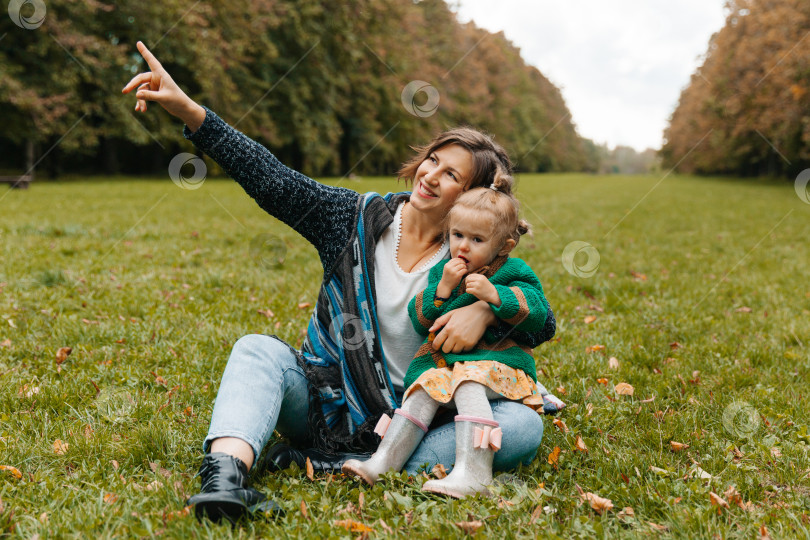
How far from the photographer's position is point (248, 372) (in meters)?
2.30

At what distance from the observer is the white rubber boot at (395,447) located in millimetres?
2265

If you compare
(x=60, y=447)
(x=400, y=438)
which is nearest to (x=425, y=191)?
(x=400, y=438)

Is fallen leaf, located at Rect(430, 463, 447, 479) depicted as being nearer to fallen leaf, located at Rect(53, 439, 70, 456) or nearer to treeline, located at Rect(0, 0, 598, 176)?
fallen leaf, located at Rect(53, 439, 70, 456)

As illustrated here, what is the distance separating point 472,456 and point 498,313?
1.71ft

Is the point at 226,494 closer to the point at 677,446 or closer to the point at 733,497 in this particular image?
the point at 733,497

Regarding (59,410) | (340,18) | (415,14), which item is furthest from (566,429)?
(415,14)

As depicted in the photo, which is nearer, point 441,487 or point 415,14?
point 441,487

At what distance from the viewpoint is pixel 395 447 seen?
230 centimetres

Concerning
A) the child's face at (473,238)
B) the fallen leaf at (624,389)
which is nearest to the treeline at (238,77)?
the fallen leaf at (624,389)

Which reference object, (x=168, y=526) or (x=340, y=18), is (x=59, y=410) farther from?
(x=340, y=18)

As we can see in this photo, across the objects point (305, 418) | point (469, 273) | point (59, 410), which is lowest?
point (59, 410)

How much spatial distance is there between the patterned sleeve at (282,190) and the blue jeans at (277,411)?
0.48 metres

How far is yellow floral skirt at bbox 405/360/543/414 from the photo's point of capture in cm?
231

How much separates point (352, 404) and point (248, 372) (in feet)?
1.51
